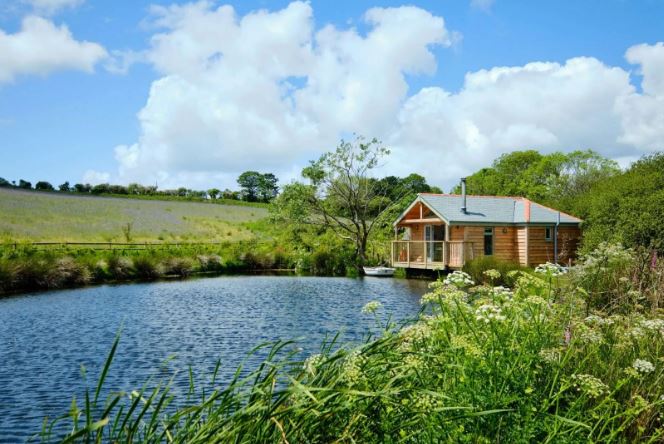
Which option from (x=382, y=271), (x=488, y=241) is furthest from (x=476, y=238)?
(x=382, y=271)

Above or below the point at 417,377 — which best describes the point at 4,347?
below

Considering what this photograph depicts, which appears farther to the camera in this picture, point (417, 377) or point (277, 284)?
point (277, 284)

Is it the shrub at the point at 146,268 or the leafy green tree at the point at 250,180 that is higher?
the leafy green tree at the point at 250,180

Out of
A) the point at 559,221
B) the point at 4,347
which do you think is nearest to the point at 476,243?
the point at 559,221

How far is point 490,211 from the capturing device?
1407 inches

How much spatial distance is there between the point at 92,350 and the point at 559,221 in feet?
88.5

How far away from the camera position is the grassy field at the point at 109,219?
4641 cm

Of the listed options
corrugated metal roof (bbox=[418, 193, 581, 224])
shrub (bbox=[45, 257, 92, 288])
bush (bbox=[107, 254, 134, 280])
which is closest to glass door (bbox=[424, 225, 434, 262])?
corrugated metal roof (bbox=[418, 193, 581, 224])

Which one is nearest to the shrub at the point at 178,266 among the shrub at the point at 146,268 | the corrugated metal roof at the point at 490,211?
the shrub at the point at 146,268

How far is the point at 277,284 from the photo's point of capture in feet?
107

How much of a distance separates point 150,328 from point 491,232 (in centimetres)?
2195

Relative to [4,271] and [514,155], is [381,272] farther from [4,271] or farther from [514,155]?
[514,155]

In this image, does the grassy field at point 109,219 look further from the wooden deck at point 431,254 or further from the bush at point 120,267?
the wooden deck at point 431,254

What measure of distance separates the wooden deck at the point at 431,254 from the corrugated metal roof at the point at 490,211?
151 centimetres
